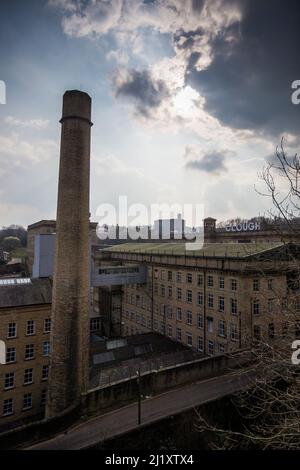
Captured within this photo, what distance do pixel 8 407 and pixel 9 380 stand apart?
1.86 meters

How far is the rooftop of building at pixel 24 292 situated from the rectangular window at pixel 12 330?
140 centimetres

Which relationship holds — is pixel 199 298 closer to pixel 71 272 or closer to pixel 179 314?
pixel 179 314

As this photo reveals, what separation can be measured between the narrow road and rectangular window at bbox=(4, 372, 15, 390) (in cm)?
690

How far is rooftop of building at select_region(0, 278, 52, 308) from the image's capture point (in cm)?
2117

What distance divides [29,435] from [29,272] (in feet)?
159

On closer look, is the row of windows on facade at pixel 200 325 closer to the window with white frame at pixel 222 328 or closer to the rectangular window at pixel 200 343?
the window with white frame at pixel 222 328

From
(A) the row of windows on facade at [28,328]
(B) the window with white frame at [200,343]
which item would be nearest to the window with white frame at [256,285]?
(B) the window with white frame at [200,343]

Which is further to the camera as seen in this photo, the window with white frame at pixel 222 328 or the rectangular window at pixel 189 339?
the rectangular window at pixel 189 339

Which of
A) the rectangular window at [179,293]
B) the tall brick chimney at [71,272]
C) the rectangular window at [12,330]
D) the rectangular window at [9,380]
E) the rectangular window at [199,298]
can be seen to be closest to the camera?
the tall brick chimney at [71,272]

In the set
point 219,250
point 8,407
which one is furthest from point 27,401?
Result: point 219,250

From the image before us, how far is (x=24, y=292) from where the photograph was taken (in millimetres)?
22203

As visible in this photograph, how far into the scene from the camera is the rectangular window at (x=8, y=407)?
20.2m

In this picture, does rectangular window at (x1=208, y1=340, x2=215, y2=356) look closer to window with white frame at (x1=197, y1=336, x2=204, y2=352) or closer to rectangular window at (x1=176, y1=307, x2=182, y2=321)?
window with white frame at (x1=197, y1=336, x2=204, y2=352)

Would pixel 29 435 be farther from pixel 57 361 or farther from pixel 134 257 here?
pixel 134 257
